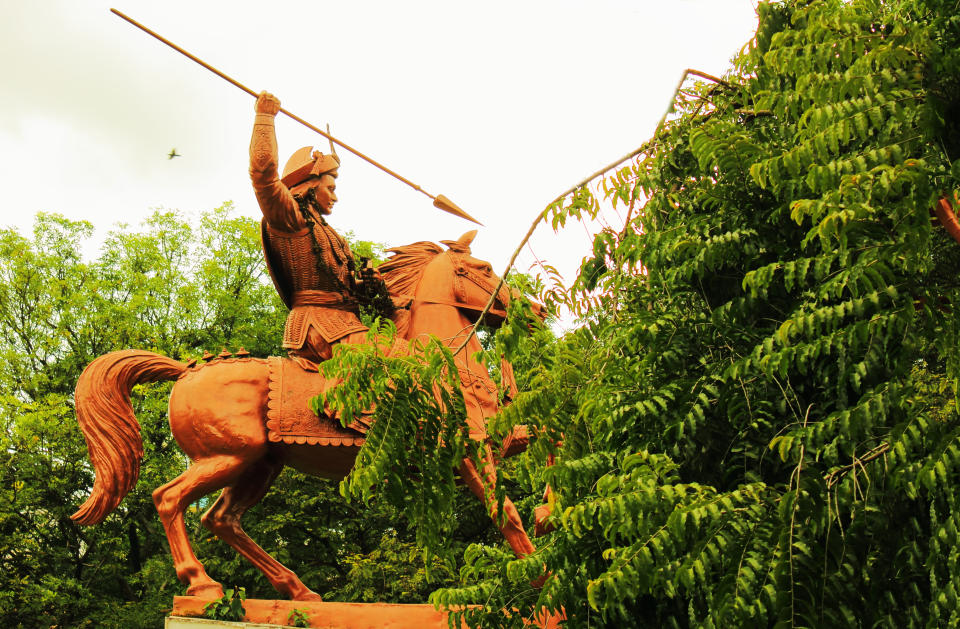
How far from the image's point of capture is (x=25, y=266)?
19859mm

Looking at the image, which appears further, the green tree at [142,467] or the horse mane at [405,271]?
the green tree at [142,467]

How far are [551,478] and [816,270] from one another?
Result: 4.66ft

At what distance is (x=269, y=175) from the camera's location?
294 inches

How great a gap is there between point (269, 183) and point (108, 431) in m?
2.19

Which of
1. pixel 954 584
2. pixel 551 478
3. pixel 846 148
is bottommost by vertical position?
pixel 954 584

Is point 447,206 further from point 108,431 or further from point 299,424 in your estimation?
point 108,431

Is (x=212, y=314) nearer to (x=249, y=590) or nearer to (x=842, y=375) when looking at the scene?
(x=249, y=590)

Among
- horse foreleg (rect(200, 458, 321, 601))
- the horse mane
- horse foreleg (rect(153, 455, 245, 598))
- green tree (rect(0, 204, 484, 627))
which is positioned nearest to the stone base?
horse foreleg (rect(153, 455, 245, 598))

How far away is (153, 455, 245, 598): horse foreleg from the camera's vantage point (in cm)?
703

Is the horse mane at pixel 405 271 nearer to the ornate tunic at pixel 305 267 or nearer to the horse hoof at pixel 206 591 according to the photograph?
the ornate tunic at pixel 305 267

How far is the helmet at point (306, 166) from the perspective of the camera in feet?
26.9

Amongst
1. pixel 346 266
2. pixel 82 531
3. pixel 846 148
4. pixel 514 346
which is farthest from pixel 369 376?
pixel 82 531

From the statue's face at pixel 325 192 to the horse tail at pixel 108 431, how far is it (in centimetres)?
200

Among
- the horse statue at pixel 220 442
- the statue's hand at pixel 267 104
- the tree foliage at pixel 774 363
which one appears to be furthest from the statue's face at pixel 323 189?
the tree foliage at pixel 774 363
